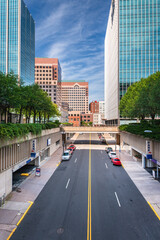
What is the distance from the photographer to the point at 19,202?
14.7 metres

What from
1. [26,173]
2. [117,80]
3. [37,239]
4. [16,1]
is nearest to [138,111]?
[26,173]

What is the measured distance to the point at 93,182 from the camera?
19984mm

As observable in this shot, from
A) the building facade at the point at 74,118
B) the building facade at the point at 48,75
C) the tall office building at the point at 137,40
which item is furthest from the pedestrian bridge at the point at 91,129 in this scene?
the building facade at the point at 74,118

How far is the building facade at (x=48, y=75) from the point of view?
125312 millimetres

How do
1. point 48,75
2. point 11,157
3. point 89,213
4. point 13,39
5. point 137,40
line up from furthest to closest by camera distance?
point 48,75
point 13,39
point 137,40
point 11,157
point 89,213

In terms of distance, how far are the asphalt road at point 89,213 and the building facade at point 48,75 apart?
365ft

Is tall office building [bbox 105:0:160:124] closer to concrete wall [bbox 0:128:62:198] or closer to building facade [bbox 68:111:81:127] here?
concrete wall [bbox 0:128:62:198]

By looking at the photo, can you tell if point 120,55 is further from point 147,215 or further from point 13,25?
point 13,25

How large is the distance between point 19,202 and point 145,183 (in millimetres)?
15831

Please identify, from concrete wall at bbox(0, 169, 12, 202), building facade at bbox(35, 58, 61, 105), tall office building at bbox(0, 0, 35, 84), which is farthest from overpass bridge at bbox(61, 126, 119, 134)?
building facade at bbox(35, 58, 61, 105)

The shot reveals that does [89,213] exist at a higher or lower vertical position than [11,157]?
lower

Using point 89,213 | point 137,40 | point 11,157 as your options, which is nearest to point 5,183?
point 11,157

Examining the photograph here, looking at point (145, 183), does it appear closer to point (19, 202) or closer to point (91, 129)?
point (19, 202)

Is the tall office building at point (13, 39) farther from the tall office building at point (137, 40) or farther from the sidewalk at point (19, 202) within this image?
the sidewalk at point (19, 202)
